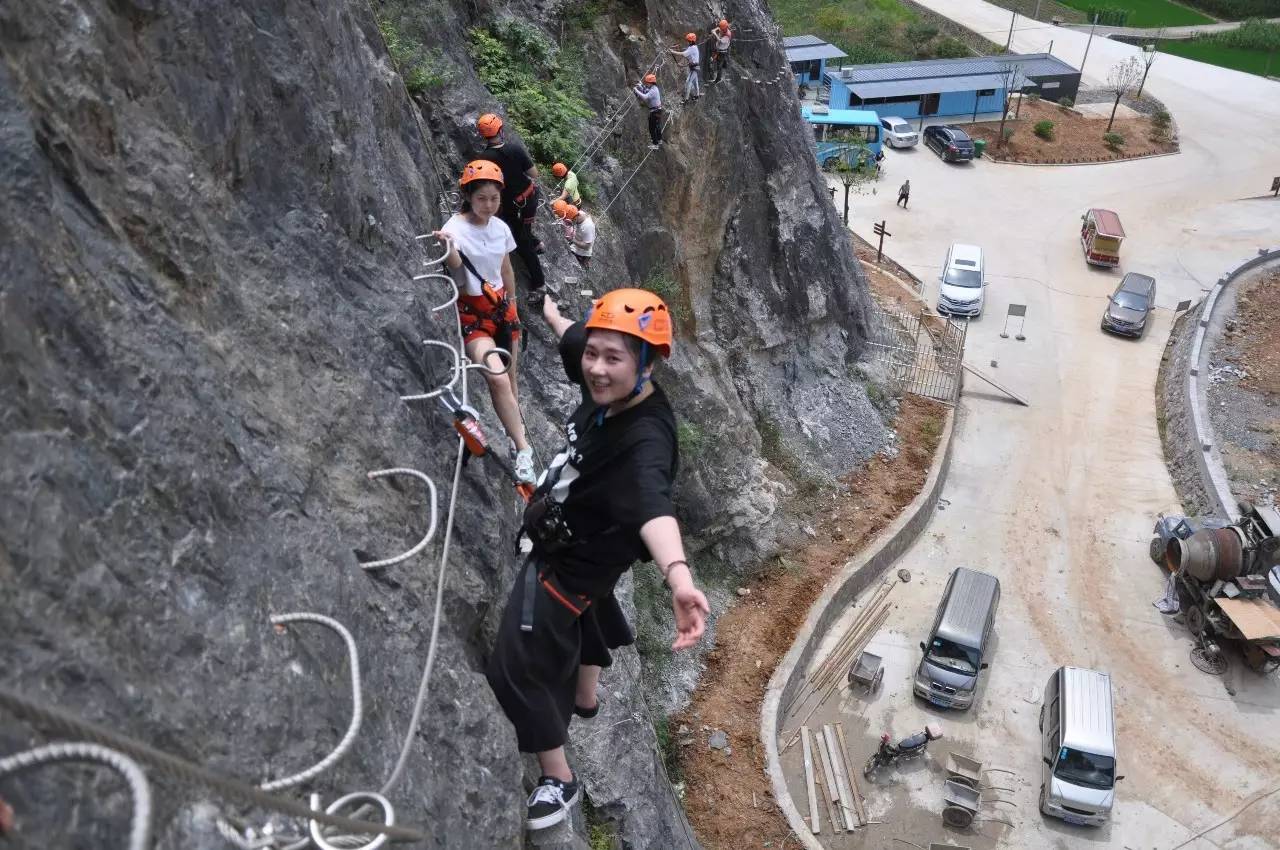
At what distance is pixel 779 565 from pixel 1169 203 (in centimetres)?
3537

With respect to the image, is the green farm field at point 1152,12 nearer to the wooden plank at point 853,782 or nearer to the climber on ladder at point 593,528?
the wooden plank at point 853,782

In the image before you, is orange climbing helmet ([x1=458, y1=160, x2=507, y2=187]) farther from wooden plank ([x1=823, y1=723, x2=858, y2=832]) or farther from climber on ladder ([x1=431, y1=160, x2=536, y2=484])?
wooden plank ([x1=823, y1=723, x2=858, y2=832])

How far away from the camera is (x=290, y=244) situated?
6.49 m

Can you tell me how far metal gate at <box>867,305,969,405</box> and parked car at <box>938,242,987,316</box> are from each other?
64.1 inches

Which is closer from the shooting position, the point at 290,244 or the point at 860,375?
the point at 290,244

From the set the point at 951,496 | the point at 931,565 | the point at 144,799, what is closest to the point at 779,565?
the point at 931,565

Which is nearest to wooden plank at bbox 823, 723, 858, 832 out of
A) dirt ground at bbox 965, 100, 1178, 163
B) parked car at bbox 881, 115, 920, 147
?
parked car at bbox 881, 115, 920, 147

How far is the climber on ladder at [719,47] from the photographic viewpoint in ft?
70.1

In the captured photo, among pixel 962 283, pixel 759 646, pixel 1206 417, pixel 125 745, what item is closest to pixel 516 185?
pixel 125 745

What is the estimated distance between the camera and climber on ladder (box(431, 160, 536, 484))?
8344 mm

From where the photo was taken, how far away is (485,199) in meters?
8.54

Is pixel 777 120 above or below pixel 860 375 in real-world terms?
above

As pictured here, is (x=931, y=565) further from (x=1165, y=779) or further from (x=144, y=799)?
(x=144, y=799)

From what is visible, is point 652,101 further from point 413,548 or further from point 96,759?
point 96,759
